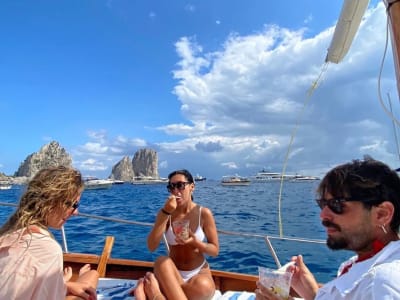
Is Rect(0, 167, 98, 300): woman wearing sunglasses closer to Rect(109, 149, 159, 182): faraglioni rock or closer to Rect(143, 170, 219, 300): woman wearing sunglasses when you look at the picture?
Rect(143, 170, 219, 300): woman wearing sunglasses

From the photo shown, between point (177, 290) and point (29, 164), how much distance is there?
254 feet

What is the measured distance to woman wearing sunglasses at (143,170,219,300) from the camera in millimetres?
2439

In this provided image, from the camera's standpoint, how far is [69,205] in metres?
1.67

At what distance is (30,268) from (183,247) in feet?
5.30

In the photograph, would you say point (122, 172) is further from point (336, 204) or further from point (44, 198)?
point (336, 204)

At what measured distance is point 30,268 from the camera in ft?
4.38

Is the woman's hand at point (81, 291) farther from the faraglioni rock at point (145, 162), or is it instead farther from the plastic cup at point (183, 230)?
the faraglioni rock at point (145, 162)

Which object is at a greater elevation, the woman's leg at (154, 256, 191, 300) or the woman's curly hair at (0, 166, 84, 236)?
the woman's curly hair at (0, 166, 84, 236)

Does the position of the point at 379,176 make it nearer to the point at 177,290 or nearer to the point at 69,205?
the point at 69,205

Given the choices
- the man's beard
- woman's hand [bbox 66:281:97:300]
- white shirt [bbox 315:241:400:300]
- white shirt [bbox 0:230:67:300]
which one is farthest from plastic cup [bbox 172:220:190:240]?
white shirt [bbox 315:241:400:300]

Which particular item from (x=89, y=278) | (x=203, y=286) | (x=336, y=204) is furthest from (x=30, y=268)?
(x=203, y=286)

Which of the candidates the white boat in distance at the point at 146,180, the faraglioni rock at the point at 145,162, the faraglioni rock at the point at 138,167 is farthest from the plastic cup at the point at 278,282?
the faraglioni rock at the point at 145,162

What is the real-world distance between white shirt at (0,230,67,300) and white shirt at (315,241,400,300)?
3.83 feet

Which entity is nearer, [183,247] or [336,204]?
[336,204]
